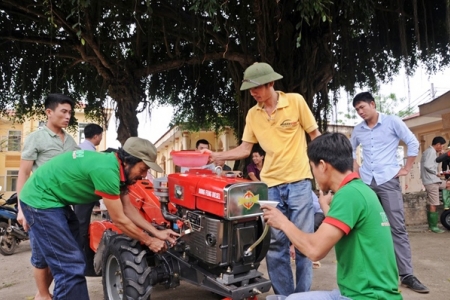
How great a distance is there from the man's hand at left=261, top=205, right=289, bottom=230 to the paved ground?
1.83m

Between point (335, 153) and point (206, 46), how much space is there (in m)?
6.36

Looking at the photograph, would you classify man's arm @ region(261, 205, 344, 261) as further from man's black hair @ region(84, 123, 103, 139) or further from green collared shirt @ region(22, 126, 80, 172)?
man's black hair @ region(84, 123, 103, 139)

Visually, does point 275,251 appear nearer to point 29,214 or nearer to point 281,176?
point 281,176

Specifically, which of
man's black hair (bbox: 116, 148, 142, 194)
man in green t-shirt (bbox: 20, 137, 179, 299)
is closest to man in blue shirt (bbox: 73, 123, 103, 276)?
man in green t-shirt (bbox: 20, 137, 179, 299)

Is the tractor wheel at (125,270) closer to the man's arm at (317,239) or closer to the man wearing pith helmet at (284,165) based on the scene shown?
the man wearing pith helmet at (284,165)

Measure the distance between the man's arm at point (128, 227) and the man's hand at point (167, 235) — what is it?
0.04 meters

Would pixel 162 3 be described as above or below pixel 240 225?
above

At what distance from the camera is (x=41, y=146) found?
11.2ft

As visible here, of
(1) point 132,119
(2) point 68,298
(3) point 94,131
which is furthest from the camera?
(1) point 132,119

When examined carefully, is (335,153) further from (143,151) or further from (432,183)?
(432,183)

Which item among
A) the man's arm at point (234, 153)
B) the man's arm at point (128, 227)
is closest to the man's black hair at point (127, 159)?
the man's arm at point (128, 227)

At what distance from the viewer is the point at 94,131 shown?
4.93m

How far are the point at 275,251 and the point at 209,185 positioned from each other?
78 cm

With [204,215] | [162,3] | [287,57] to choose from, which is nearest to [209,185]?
[204,215]
